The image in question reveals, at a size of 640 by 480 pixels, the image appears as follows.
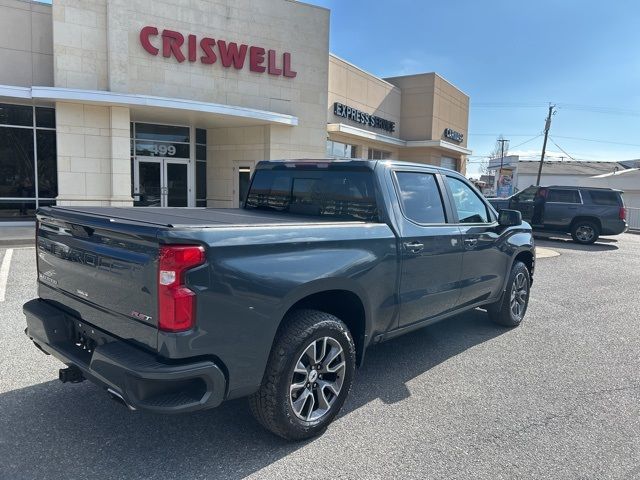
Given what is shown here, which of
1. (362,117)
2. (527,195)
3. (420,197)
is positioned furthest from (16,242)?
(527,195)

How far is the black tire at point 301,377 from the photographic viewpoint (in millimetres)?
3104

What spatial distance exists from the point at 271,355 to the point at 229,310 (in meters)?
0.51

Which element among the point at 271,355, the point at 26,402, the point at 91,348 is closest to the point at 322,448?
the point at 271,355

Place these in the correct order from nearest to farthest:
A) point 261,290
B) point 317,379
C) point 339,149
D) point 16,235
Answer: point 261,290, point 317,379, point 16,235, point 339,149

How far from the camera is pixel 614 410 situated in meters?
3.97

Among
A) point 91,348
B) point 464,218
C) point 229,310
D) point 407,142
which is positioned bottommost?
point 91,348

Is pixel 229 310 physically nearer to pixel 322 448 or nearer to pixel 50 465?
pixel 322 448

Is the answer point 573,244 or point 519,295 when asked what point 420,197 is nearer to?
point 519,295

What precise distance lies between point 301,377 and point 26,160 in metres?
15.4

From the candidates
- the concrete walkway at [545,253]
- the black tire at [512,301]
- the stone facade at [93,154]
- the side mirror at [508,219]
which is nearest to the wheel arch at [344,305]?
the side mirror at [508,219]

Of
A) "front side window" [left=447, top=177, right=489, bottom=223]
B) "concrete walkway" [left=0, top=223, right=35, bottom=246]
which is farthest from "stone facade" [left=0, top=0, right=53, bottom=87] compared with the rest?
"front side window" [left=447, top=177, right=489, bottom=223]

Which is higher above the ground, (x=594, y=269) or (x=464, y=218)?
(x=464, y=218)

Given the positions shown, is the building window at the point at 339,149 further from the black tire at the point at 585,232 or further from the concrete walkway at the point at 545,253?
the black tire at the point at 585,232

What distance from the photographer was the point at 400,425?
3.60 m
